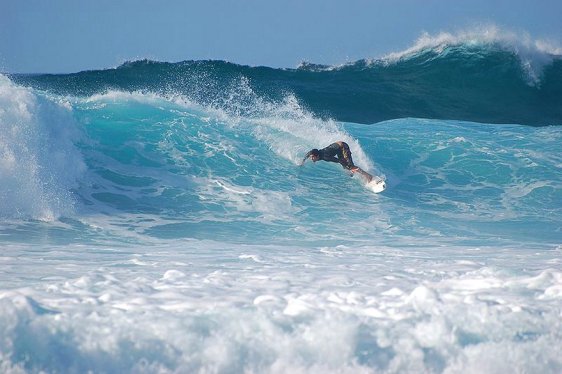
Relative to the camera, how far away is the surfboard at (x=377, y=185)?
9086mm

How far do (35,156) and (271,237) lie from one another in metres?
3.45

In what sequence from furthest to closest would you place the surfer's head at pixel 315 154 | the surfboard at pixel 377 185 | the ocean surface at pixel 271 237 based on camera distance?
the surfer's head at pixel 315 154 < the surfboard at pixel 377 185 < the ocean surface at pixel 271 237

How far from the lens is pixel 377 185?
9.10 metres

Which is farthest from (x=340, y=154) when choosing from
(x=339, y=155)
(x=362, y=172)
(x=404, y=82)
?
(x=404, y=82)

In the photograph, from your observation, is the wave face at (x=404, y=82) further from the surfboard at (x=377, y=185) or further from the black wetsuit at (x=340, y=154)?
the surfboard at (x=377, y=185)

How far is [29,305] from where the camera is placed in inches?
128

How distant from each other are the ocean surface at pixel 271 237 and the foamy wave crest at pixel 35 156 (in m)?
0.03

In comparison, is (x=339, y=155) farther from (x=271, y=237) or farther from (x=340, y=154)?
(x=271, y=237)

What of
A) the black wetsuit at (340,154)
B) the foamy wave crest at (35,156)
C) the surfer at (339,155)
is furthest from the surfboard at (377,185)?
the foamy wave crest at (35,156)

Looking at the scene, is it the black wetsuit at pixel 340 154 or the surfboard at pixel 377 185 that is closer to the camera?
the surfboard at pixel 377 185

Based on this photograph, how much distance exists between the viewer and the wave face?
55.9 feet

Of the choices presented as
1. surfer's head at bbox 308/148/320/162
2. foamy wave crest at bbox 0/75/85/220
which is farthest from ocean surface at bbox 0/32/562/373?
surfer's head at bbox 308/148/320/162

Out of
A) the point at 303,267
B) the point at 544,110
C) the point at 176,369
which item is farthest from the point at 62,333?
the point at 544,110

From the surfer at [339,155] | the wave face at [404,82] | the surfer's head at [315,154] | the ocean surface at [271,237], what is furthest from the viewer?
the wave face at [404,82]
